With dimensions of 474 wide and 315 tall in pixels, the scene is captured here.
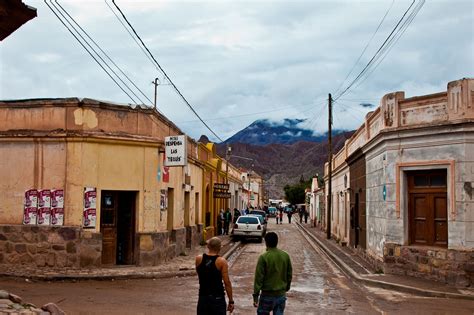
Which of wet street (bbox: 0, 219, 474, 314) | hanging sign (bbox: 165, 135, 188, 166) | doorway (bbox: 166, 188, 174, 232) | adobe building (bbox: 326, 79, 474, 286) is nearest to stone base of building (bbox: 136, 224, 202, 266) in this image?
doorway (bbox: 166, 188, 174, 232)

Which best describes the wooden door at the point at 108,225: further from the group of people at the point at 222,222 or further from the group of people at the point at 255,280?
the group of people at the point at 222,222

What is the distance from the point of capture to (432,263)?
14609 mm

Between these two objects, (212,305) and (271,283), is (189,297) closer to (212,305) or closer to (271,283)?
(271,283)

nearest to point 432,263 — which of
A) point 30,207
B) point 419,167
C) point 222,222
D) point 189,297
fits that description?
point 419,167

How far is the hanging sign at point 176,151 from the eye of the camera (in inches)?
664

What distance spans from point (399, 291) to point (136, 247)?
777 centimetres

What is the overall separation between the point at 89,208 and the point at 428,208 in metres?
9.59

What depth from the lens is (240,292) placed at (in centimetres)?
1324

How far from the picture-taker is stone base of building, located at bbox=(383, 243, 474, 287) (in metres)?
13.9

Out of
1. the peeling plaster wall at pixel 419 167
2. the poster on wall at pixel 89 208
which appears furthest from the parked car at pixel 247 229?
the poster on wall at pixel 89 208

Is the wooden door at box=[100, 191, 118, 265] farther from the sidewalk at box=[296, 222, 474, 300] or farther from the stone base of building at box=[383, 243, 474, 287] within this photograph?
the stone base of building at box=[383, 243, 474, 287]

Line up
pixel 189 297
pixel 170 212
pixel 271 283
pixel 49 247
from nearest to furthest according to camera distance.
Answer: pixel 271 283, pixel 189 297, pixel 49 247, pixel 170 212

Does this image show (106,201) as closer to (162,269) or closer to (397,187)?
(162,269)

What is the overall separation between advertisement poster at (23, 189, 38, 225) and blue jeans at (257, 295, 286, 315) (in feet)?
34.2
